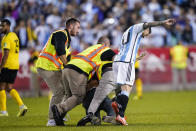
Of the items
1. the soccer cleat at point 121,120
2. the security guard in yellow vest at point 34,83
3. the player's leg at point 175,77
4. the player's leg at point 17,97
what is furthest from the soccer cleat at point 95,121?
the player's leg at point 175,77

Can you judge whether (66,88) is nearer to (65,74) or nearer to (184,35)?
(65,74)

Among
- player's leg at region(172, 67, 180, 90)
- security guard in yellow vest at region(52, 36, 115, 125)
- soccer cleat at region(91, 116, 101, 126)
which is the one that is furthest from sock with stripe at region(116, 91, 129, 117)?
player's leg at region(172, 67, 180, 90)

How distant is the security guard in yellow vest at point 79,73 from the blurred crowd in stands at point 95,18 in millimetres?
12675

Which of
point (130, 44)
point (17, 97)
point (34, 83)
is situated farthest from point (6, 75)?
point (34, 83)

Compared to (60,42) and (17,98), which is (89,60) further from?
(17,98)

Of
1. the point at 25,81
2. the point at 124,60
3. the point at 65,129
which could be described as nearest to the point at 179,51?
the point at 25,81

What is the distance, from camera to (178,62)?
2391 cm

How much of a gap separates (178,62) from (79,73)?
1467 cm

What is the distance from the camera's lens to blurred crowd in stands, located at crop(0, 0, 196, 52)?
912 inches

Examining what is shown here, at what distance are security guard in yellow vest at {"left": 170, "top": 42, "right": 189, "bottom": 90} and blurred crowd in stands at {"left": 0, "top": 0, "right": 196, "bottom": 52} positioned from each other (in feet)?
2.78

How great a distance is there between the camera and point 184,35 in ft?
81.0

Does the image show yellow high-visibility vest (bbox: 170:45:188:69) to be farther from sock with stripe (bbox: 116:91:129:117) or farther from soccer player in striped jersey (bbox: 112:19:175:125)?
sock with stripe (bbox: 116:91:129:117)

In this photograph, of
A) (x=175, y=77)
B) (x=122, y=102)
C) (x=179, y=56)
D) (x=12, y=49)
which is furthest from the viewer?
(x=175, y=77)

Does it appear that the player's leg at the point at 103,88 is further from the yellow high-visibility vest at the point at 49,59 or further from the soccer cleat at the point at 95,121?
the yellow high-visibility vest at the point at 49,59
